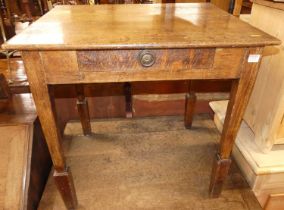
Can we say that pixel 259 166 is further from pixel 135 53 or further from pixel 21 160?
pixel 21 160

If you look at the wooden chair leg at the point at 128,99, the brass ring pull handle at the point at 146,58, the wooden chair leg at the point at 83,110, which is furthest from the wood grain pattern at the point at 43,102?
the wooden chair leg at the point at 128,99

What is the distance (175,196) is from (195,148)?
340 millimetres

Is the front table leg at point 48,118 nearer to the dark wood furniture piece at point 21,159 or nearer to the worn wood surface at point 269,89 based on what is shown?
the dark wood furniture piece at point 21,159

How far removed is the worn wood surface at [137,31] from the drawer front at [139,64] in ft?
0.10

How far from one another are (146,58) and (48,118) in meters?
0.36

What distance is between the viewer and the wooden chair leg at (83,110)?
1219 mm

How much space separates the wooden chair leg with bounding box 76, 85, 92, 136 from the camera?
1.22 metres

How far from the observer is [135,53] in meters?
0.63

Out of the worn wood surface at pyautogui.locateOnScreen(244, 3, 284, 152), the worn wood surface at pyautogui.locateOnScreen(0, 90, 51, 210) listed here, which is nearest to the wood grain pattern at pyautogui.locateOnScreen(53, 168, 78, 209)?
the worn wood surface at pyautogui.locateOnScreen(0, 90, 51, 210)

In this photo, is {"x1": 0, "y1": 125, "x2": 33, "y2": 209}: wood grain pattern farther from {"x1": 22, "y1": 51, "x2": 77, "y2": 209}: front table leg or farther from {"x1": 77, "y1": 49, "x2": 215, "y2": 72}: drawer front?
{"x1": 77, "y1": 49, "x2": 215, "y2": 72}: drawer front

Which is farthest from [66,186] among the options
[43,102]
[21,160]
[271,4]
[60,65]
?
[271,4]

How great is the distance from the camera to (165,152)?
1.23m

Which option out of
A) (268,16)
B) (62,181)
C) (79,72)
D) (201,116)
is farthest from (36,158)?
(268,16)

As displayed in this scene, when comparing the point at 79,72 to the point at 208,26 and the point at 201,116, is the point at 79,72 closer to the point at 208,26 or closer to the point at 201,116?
the point at 208,26
